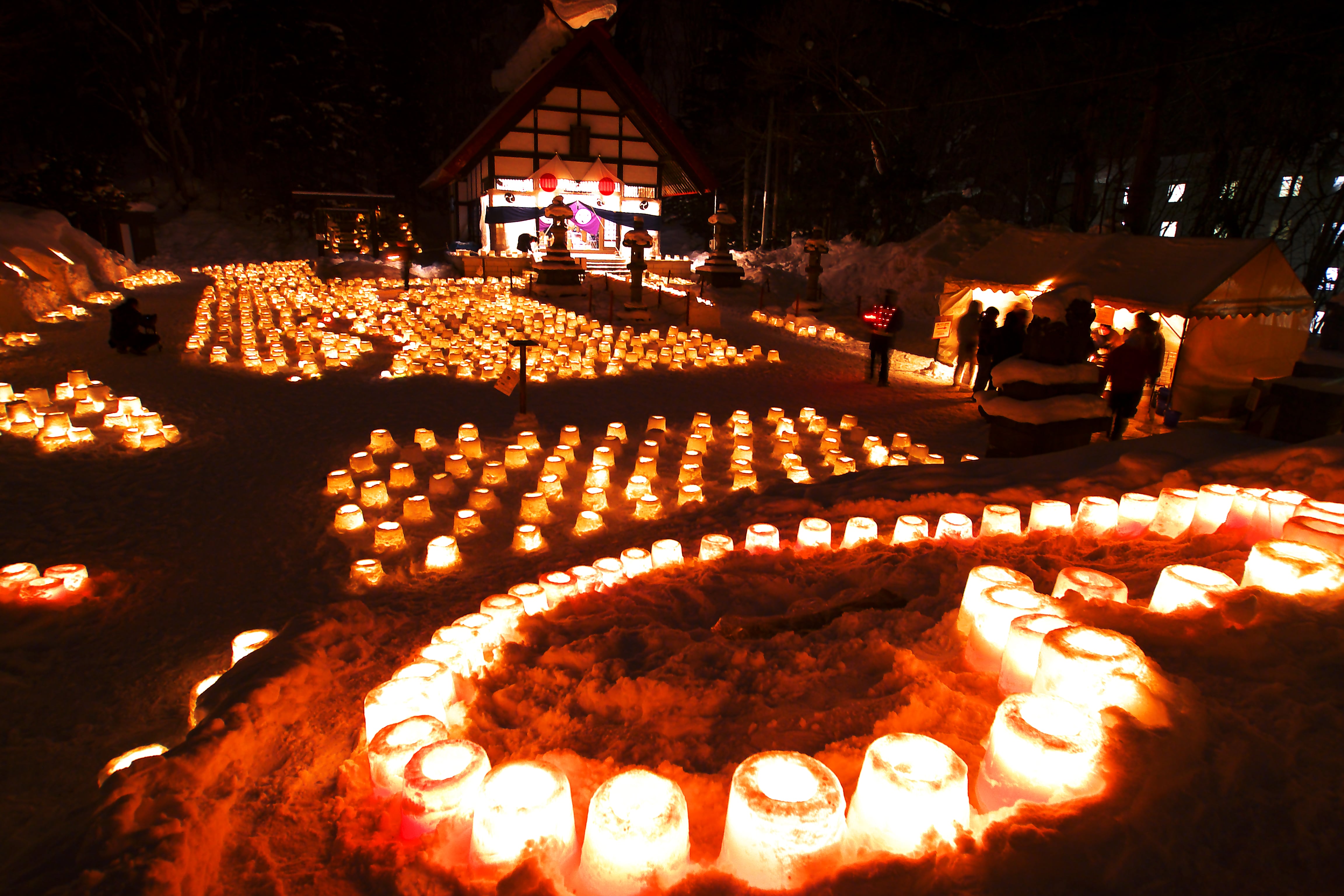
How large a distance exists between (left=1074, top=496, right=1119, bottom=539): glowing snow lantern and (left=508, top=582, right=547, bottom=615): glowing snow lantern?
9.28 feet

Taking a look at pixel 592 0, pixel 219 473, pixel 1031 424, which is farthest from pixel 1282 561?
pixel 592 0

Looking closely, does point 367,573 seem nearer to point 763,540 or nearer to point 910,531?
point 763,540

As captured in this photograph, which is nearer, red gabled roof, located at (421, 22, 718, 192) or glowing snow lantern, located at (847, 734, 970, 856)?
glowing snow lantern, located at (847, 734, 970, 856)

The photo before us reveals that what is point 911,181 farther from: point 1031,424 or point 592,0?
point 1031,424

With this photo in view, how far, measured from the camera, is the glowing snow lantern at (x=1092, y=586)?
8.09 ft

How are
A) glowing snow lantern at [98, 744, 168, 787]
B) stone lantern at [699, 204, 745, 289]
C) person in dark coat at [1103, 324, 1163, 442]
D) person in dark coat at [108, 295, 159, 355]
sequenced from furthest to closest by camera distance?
1. stone lantern at [699, 204, 745, 289]
2. person in dark coat at [108, 295, 159, 355]
3. person in dark coat at [1103, 324, 1163, 442]
4. glowing snow lantern at [98, 744, 168, 787]

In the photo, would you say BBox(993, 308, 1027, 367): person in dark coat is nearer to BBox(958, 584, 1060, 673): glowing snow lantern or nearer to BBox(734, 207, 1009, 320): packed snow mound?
BBox(958, 584, 1060, 673): glowing snow lantern

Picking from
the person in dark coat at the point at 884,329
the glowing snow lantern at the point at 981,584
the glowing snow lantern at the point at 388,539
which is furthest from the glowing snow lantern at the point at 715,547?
the person in dark coat at the point at 884,329

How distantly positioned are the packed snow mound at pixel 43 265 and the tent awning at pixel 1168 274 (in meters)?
17.5

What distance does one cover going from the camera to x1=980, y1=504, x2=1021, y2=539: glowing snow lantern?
12.0 ft

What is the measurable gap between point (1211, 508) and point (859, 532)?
170cm

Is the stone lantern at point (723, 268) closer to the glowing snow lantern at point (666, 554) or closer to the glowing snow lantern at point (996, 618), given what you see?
the glowing snow lantern at point (666, 554)

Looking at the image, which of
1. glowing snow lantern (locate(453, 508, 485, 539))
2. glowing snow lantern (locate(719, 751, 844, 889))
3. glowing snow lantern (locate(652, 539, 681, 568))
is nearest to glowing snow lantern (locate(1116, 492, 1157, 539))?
glowing snow lantern (locate(652, 539, 681, 568))

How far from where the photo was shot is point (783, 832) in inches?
61.0
